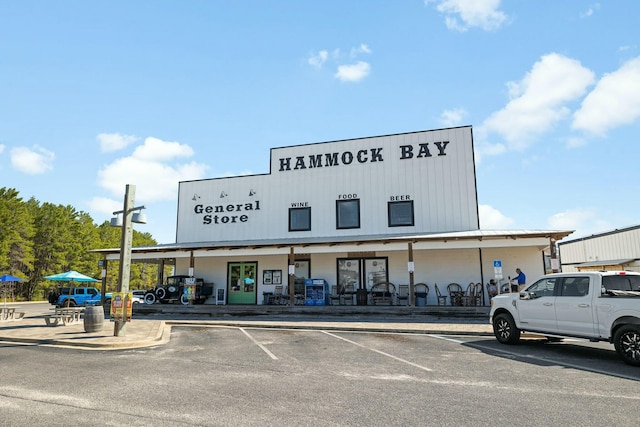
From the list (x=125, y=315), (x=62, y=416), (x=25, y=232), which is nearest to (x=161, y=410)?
(x=62, y=416)

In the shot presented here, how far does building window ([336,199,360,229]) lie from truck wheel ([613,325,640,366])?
1501 cm

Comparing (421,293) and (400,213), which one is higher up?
(400,213)

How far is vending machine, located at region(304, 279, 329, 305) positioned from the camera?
20719 millimetres

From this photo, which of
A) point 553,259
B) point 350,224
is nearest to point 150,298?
point 350,224

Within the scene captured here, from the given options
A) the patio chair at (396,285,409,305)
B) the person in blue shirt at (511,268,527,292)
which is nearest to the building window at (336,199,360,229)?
the patio chair at (396,285,409,305)

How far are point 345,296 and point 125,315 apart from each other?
11.3 m

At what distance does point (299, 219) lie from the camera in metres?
23.8

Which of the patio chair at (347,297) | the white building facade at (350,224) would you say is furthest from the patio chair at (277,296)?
the patio chair at (347,297)

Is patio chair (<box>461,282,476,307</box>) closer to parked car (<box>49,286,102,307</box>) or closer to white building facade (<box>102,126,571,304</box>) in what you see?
white building facade (<box>102,126,571,304</box>)

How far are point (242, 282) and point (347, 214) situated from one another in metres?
7.12

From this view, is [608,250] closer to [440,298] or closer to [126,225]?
[440,298]

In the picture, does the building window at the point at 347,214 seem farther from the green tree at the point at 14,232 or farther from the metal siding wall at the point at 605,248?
the green tree at the point at 14,232

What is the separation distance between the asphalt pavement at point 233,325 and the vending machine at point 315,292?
1399mm

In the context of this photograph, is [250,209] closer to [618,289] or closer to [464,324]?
[464,324]
